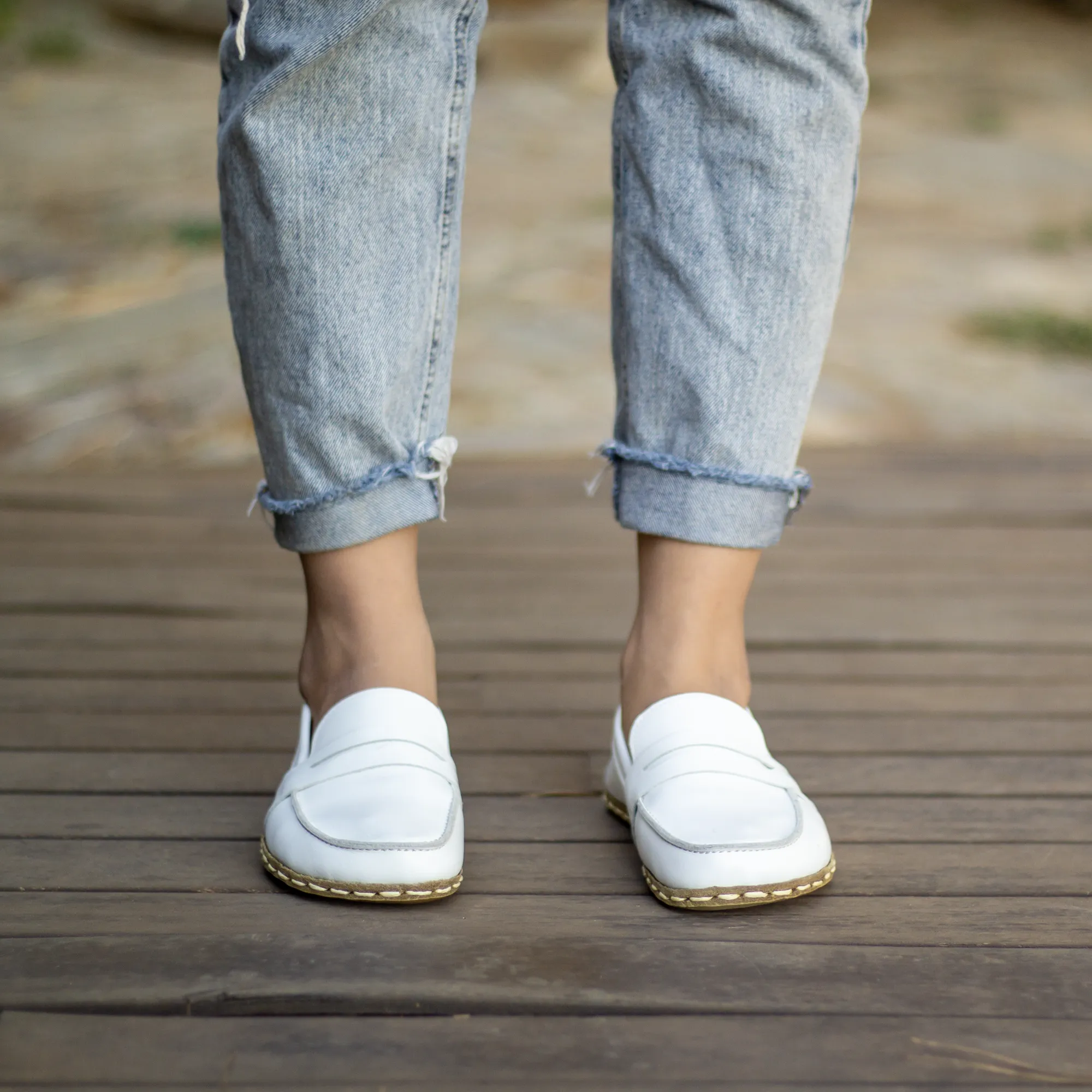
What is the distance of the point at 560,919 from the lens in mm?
746

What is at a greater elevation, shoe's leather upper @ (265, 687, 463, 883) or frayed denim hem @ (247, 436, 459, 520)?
frayed denim hem @ (247, 436, 459, 520)

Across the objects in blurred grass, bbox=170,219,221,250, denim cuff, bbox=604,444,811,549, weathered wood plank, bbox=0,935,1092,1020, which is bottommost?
blurred grass, bbox=170,219,221,250

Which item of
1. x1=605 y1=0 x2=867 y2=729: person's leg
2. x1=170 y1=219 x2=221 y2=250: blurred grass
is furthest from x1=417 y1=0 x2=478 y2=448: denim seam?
x1=170 y1=219 x2=221 y2=250: blurred grass

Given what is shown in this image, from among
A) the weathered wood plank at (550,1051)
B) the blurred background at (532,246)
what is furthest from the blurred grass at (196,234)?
the weathered wood plank at (550,1051)

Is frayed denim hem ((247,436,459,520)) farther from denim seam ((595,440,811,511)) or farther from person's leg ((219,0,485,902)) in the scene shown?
denim seam ((595,440,811,511))

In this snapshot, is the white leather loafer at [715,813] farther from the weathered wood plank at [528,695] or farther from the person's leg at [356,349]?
the weathered wood plank at [528,695]

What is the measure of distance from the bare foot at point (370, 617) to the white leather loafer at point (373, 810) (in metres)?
0.02

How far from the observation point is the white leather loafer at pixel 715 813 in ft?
2.43

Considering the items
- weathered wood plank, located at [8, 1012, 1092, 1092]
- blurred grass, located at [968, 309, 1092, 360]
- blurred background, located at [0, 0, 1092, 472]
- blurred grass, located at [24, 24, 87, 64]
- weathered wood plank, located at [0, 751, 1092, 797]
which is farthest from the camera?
blurred grass, located at [24, 24, 87, 64]

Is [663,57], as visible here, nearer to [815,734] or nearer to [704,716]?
[704,716]

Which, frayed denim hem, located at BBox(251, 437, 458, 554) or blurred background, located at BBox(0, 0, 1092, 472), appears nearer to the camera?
frayed denim hem, located at BBox(251, 437, 458, 554)

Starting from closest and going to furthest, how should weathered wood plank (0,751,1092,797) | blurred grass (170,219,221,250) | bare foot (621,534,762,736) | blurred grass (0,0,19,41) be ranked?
bare foot (621,534,762,736), weathered wood plank (0,751,1092,797), blurred grass (170,219,221,250), blurred grass (0,0,19,41)

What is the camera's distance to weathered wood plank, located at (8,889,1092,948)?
2.38 ft

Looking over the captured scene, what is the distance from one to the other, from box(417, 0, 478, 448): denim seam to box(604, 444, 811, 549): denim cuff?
13cm
